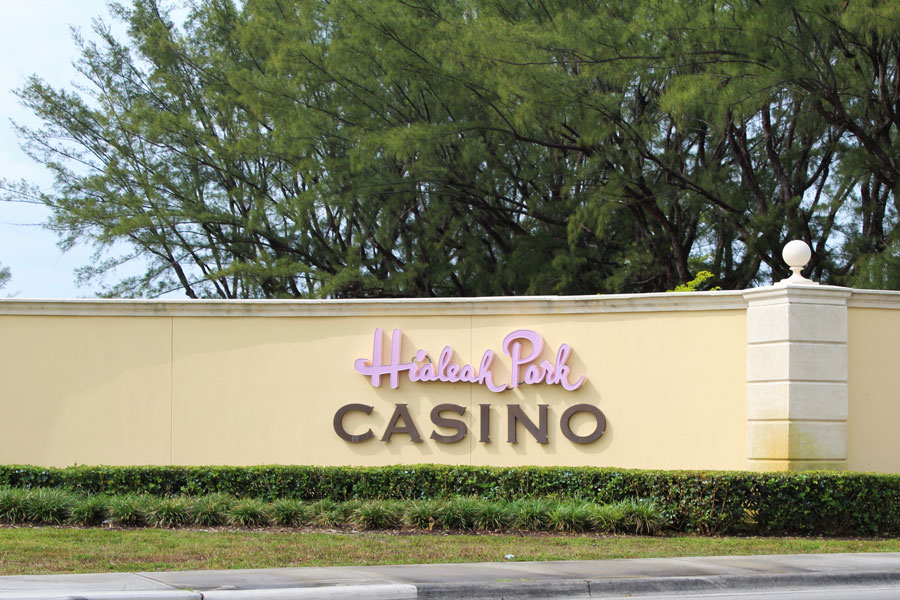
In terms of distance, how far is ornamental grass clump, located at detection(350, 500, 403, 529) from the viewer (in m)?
13.5

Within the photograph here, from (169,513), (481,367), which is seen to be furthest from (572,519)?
(169,513)

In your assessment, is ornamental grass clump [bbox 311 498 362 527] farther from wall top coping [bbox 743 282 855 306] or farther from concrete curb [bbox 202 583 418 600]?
wall top coping [bbox 743 282 855 306]

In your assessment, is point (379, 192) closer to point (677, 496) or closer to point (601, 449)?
point (601, 449)

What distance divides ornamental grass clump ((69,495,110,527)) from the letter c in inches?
146

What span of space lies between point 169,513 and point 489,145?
14.3 metres

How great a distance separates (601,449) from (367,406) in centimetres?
360

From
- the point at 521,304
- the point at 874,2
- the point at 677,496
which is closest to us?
the point at 677,496

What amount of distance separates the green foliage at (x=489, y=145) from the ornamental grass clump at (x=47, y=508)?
38.0 ft

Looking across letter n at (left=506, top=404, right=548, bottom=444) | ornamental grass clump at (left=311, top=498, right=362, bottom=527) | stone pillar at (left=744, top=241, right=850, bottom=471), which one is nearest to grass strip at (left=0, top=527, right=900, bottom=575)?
ornamental grass clump at (left=311, top=498, right=362, bottom=527)

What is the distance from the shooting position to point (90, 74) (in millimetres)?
33406

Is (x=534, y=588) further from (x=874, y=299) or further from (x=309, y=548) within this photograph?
(x=874, y=299)

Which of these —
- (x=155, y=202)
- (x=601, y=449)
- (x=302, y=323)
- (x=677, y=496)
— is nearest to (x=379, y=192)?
(x=155, y=202)

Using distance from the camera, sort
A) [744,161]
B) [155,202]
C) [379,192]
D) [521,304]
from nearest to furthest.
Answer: [521,304], [744,161], [379,192], [155,202]

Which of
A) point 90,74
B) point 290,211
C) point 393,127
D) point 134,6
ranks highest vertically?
point 134,6
